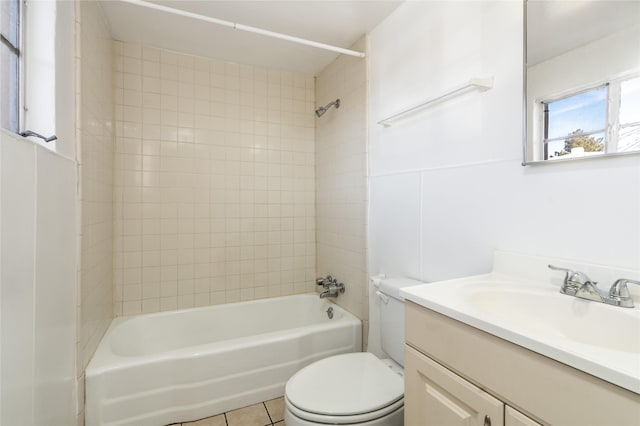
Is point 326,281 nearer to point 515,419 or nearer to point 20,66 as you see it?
point 515,419

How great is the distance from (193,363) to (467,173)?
1.74 metres

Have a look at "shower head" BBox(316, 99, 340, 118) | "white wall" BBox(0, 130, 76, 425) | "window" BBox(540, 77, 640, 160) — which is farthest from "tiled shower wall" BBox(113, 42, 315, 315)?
"window" BBox(540, 77, 640, 160)

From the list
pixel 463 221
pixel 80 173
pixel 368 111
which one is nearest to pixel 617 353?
pixel 463 221

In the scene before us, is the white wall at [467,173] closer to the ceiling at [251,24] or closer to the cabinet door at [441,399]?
the ceiling at [251,24]

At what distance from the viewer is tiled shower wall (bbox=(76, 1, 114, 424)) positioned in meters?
1.41

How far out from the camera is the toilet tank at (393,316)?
148 cm

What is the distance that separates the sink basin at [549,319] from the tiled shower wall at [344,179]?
1.05 metres

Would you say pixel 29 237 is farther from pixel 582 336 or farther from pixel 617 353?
pixel 582 336

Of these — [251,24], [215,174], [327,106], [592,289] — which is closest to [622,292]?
[592,289]

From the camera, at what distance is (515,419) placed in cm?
66

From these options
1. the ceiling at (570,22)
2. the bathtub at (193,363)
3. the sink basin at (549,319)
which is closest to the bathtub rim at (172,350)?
the bathtub at (193,363)

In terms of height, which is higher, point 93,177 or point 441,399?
point 93,177

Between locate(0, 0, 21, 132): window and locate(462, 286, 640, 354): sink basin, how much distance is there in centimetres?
168

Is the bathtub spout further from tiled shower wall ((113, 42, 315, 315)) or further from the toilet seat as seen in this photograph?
the toilet seat
